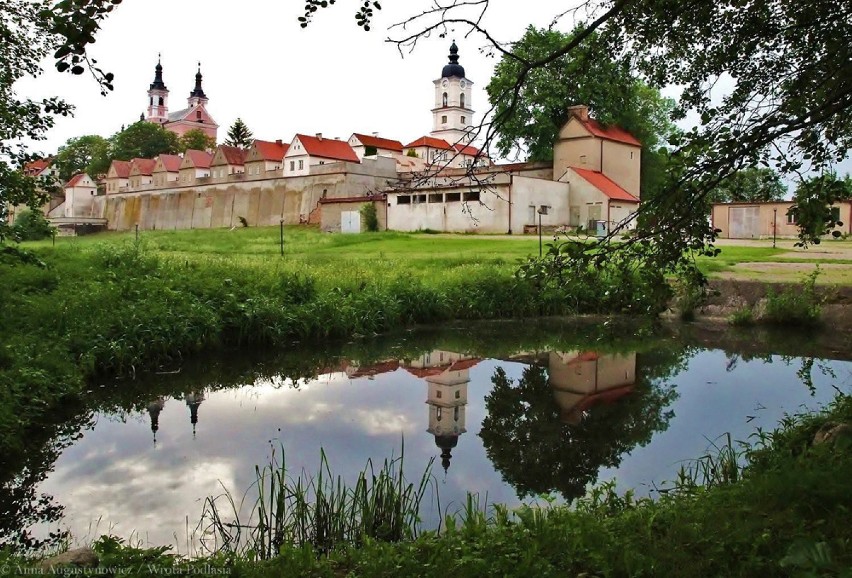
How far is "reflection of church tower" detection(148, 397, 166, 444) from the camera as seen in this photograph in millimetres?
8520

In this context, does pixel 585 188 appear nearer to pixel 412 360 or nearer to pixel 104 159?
pixel 412 360

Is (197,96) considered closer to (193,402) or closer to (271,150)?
(271,150)

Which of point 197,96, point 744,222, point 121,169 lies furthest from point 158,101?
point 744,222

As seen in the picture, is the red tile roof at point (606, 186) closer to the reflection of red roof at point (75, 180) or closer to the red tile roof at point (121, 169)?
the red tile roof at point (121, 169)

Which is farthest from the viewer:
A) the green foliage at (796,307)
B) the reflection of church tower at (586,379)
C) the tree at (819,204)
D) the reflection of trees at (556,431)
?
the green foliage at (796,307)

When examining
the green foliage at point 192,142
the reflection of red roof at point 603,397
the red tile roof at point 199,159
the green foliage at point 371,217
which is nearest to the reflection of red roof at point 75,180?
the green foliage at point 192,142

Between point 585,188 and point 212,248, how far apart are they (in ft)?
65.6

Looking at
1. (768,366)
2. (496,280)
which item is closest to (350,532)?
(768,366)

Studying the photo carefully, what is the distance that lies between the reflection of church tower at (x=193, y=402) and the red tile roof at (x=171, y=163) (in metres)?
57.9

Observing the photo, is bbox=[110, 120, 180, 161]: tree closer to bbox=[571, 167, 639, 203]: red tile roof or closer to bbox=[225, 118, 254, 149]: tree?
bbox=[225, 118, 254, 149]: tree

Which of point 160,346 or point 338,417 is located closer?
point 338,417

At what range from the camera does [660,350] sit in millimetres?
13320

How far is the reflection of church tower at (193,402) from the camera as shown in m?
8.89

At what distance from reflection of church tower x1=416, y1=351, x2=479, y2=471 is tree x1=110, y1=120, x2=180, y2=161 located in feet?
235
